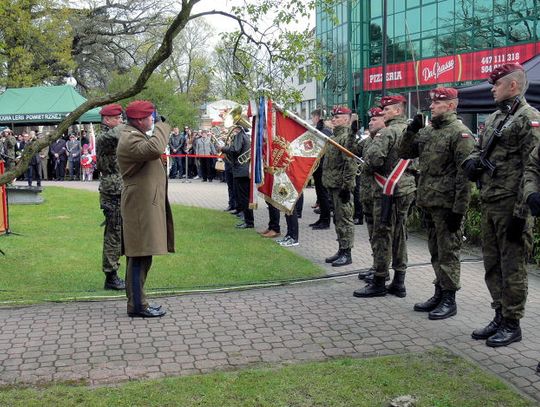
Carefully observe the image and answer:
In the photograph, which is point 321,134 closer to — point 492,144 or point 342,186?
point 342,186

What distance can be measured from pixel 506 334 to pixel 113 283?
4.40 m

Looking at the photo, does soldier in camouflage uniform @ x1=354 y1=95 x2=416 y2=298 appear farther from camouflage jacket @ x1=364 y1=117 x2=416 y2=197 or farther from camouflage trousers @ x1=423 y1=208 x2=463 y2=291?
camouflage trousers @ x1=423 y1=208 x2=463 y2=291

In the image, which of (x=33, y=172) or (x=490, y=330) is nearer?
(x=490, y=330)

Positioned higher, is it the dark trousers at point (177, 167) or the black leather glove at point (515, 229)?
the dark trousers at point (177, 167)

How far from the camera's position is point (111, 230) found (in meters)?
7.13

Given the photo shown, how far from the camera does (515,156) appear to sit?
502 centimetres

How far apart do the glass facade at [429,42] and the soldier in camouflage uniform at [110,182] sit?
1592cm

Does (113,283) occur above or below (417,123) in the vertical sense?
below

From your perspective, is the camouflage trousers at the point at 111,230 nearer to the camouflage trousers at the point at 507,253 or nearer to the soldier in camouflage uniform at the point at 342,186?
the soldier in camouflage uniform at the point at 342,186

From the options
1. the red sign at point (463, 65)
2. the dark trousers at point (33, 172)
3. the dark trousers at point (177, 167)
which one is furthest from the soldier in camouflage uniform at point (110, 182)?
the red sign at point (463, 65)

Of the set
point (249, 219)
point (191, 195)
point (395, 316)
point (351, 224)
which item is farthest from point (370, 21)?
point (395, 316)

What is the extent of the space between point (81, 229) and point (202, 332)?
6.77 metres

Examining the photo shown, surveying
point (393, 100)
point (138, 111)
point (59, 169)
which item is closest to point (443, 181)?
point (393, 100)

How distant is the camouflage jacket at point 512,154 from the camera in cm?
483
